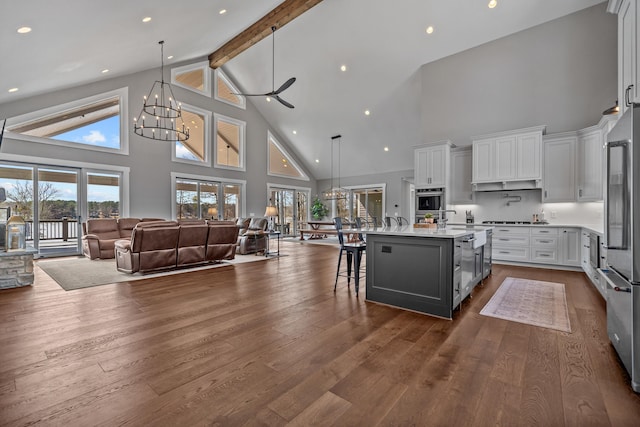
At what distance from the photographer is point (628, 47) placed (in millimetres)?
2561

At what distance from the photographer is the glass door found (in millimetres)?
6852

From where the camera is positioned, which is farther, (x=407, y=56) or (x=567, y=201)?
(x=407, y=56)

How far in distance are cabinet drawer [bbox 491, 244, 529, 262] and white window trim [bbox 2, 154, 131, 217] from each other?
914 cm

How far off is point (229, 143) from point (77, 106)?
4.44 meters

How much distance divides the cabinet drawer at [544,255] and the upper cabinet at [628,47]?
11.1 ft

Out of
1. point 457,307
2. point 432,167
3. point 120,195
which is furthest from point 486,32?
point 120,195

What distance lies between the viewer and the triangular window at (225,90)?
408 inches

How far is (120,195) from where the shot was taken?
8.06 meters

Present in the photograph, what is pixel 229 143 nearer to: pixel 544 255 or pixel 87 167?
pixel 87 167

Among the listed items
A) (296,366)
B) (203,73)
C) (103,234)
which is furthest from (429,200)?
(203,73)

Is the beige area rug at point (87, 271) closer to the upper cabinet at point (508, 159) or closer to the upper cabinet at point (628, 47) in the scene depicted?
the upper cabinet at point (508, 159)

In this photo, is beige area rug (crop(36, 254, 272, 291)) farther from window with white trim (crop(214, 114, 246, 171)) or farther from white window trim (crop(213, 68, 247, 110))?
white window trim (crop(213, 68, 247, 110))

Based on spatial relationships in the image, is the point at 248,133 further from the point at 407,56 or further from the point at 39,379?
the point at 39,379

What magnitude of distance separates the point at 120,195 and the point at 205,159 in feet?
9.12
